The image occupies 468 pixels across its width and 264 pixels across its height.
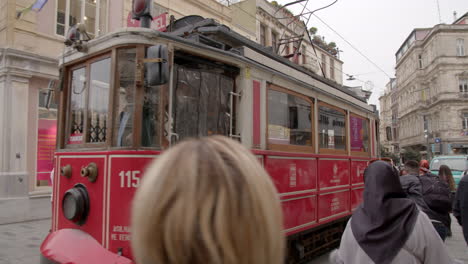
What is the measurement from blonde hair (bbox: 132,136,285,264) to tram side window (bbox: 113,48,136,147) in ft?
9.12

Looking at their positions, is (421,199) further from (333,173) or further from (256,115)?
(256,115)

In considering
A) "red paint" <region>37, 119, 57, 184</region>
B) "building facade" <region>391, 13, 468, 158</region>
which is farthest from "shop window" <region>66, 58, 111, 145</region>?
"building facade" <region>391, 13, 468, 158</region>

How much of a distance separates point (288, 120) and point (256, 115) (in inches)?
32.8

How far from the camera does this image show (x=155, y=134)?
147 inches

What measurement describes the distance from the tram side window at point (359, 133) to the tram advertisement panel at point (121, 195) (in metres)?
5.15

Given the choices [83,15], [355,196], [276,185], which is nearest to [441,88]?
[355,196]

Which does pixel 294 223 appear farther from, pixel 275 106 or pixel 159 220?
pixel 159 220

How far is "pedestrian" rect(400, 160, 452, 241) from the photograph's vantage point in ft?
15.4

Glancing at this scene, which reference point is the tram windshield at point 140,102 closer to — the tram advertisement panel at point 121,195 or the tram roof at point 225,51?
the tram roof at point 225,51

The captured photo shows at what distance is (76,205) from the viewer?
369 cm

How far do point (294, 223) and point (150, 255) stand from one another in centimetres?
421

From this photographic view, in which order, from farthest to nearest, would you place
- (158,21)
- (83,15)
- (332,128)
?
(83,15), (158,21), (332,128)

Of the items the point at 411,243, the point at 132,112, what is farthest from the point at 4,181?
the point at 411,243

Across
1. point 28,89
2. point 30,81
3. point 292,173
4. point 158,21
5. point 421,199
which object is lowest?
point 421,199
